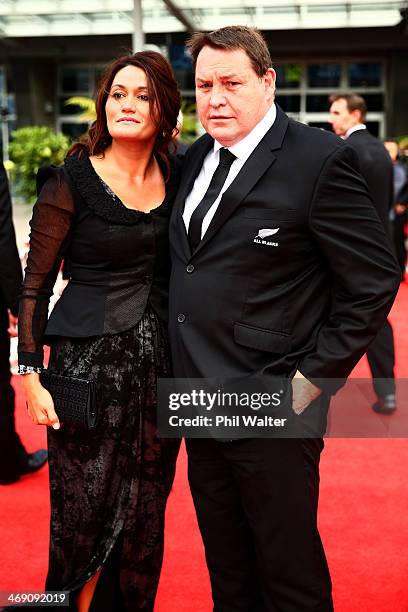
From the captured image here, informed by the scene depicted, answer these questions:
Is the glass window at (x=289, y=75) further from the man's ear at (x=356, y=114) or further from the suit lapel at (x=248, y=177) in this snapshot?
the suit lapel at (x=248, y=177)

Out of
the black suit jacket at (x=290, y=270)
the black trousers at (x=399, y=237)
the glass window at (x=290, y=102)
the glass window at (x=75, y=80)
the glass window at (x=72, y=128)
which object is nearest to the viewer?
the black suit jacket at (x=290, y=270)

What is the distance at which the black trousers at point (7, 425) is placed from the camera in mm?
3525

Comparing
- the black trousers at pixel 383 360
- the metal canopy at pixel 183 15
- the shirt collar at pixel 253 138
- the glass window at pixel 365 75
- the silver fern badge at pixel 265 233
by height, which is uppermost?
the metal canopy at pixel 183 15

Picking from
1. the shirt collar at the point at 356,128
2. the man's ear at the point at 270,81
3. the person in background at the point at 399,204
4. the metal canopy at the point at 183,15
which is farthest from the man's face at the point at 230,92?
the metal canopy at the point at 183,15

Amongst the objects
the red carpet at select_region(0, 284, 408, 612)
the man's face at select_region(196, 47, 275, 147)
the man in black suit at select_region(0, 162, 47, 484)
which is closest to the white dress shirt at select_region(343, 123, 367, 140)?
the red carpet at select_region(0, 284, 408, 612)

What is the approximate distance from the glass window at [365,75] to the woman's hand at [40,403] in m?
18.7

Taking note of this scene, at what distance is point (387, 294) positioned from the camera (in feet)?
6.06

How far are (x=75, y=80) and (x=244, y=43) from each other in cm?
2004

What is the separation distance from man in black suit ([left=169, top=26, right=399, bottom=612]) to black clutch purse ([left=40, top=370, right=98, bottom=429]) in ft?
0.98

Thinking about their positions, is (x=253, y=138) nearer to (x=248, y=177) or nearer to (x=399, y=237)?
(x=248, y=177)

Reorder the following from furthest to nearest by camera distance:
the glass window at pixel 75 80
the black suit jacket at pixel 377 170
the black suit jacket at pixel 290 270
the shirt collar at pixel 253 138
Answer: the glass window at pixel 75 80
the black suit jacket at pixel 377 170
the shirt collar at pixel 253 138
the black suit jacket at pixel 290 270

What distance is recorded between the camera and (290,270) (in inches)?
73.3

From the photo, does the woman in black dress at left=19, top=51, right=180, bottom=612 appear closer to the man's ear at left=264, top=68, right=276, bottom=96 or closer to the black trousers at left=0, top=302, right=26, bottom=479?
the man's ear at left=264, top=68, right=276, bottom=96

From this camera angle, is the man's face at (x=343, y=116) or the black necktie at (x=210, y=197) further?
Answer: the man's face at (x=343, y=116)
